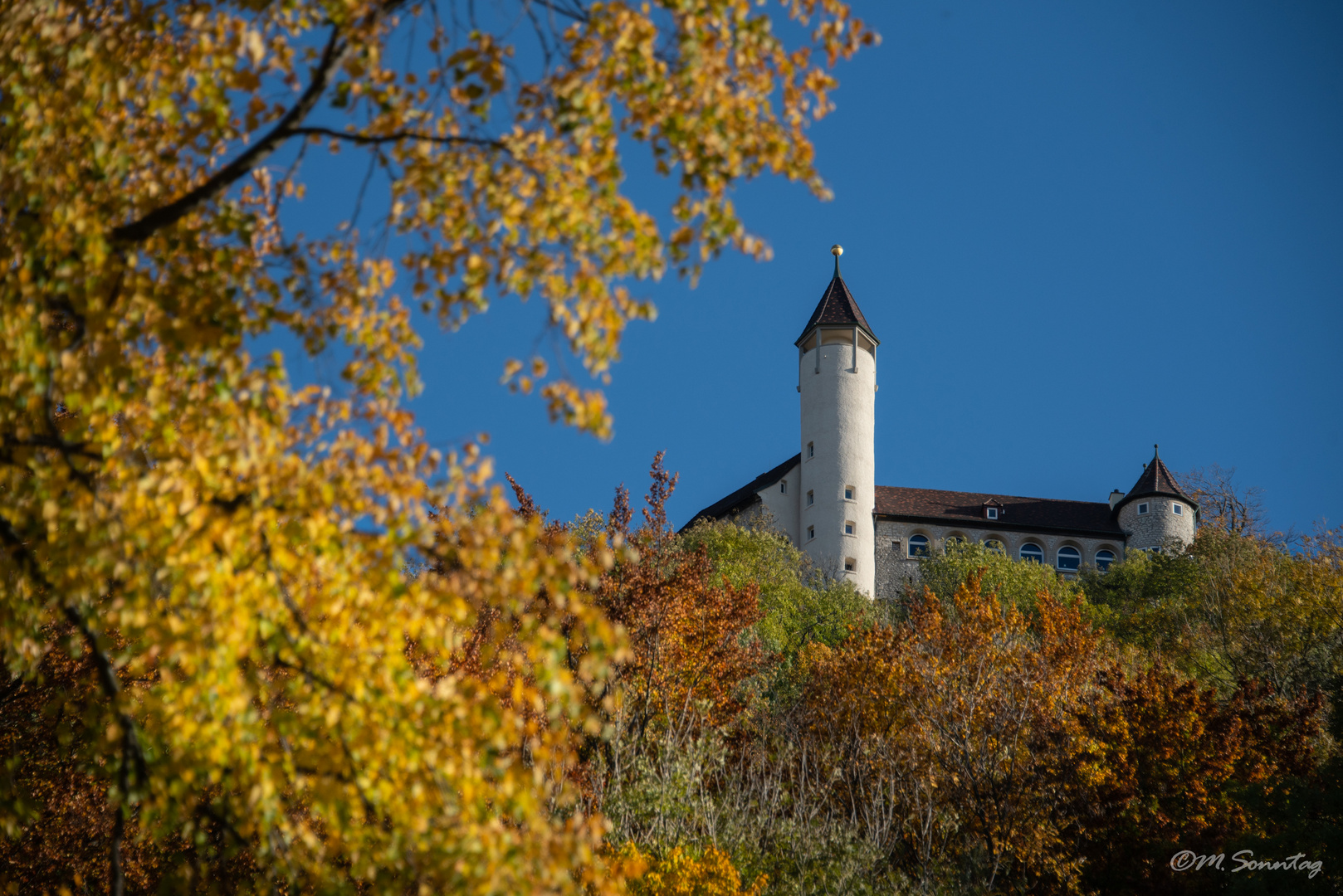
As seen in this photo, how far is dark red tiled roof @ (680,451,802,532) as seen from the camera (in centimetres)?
5536

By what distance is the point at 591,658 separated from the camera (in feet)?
13.1

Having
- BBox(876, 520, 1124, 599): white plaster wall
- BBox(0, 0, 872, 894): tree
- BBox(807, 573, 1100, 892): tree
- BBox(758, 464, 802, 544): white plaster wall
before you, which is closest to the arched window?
BBox(876, 520, 1124, 599): white plaster wall

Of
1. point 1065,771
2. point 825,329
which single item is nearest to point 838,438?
point 825,329

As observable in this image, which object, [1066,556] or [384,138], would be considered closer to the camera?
[384,138]

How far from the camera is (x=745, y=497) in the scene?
57.6m

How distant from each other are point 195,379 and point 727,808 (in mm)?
8380

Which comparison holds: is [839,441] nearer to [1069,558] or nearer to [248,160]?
[1069,558]

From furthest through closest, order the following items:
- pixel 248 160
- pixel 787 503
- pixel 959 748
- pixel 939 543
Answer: pixel 939 543 < pixel 787 503 < pixel 959 748 < pixel 248 160

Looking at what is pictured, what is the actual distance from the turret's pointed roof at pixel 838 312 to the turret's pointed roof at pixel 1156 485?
668 inches

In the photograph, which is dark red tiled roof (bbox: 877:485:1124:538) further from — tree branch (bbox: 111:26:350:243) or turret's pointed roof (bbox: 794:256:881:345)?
tree branch (bbox: 111:26:350:243)

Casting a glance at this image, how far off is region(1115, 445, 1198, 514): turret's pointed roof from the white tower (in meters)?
16.2

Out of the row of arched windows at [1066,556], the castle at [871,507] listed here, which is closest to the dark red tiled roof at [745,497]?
the castle at [871,507]

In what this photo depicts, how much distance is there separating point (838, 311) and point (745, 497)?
11.3 meters

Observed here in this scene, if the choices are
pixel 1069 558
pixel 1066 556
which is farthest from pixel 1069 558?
pixel 1066 556
